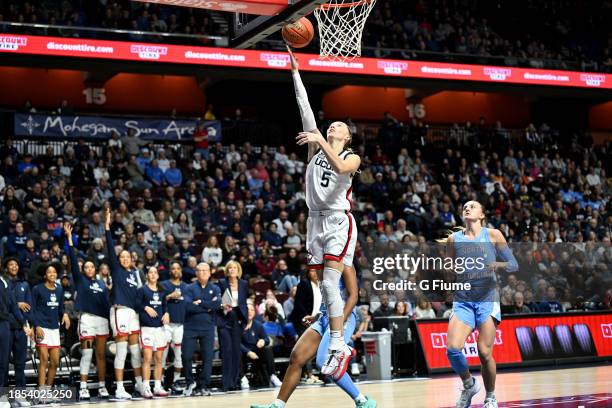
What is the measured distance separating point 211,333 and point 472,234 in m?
5.72

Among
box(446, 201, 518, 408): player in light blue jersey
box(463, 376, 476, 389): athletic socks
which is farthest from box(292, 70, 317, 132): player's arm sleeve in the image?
box(463, 376, 476, 389): athletic socks

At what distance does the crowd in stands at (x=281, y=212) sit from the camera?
1647 cm

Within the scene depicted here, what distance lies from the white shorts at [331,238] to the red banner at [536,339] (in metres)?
8.75

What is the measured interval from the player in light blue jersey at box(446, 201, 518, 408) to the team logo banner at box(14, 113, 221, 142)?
16.3 m

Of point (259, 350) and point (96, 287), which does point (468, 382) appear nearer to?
point (259, 350)

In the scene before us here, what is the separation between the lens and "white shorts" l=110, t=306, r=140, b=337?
1267 cm

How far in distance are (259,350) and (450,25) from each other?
1821 centimetres

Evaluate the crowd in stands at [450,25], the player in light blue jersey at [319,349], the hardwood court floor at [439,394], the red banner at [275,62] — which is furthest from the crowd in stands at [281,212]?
the player in light blue jersey at [319,349]

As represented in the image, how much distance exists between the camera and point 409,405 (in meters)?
9.36

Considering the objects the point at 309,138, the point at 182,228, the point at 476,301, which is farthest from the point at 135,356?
the point at 309,138

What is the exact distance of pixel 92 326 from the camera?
41.8 ft

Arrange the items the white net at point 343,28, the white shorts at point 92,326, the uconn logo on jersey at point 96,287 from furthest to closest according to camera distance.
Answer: the uconn logo on jersey at point 96,287 < the white shorts at point 92,326 < the white net at point 343,28

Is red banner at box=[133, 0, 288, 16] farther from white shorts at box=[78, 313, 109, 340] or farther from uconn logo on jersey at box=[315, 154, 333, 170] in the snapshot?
white shorts at box=[78, 313, 109, 340]

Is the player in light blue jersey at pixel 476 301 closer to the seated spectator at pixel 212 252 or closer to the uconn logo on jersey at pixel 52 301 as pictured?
the uconn logo on jersey at pixel 52 301
